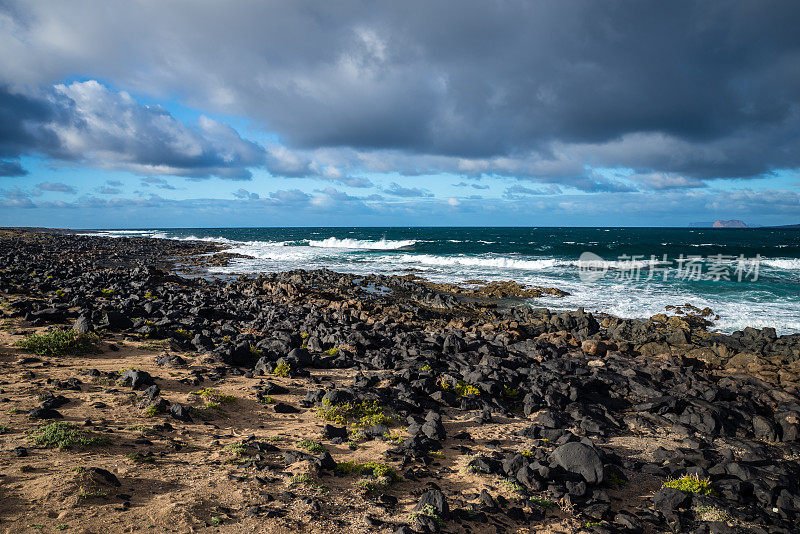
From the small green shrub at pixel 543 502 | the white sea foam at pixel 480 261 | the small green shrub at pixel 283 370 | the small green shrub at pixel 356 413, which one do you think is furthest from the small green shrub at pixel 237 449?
the white sea foam at pixel 480 261

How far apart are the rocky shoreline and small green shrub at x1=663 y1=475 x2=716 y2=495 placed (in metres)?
0.02

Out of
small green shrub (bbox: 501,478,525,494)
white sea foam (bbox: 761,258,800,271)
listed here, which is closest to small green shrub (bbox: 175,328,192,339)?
small green shrub (bbox: 501,478,525,494)

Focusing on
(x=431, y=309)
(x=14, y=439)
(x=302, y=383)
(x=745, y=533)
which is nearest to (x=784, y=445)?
(x=745, y=533)

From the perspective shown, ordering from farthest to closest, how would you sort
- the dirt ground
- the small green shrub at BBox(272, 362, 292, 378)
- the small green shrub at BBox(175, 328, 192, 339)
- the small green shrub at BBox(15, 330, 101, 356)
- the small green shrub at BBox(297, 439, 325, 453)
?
1. the small green shrub at BBox(175, 328, 192, 339)
2. the small green shrub at BBox(272, 362, 292, 378)
3. the small green shrub at BBox(15, 330, 101, 356)
4. the small green shrub at BBox(297, 439, 325, 453)
5. the dirt ground

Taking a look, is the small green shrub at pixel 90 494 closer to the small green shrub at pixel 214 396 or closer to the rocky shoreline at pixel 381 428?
the rocky shoreline at pixel 381 428

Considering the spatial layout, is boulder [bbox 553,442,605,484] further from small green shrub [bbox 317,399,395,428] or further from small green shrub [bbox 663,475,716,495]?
small green shrub [bbox 317,399,395,428]

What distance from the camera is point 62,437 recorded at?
581 centimetres

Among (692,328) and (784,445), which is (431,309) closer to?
(692,328)

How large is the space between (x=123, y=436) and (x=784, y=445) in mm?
11793

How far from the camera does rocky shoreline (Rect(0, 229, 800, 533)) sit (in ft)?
16.5

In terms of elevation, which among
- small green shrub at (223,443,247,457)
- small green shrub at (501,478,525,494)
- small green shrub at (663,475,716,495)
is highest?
small green shrub at (223,443,247,457)

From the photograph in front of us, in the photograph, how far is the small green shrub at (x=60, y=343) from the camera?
9.40 meters

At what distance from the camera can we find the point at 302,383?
9586mm

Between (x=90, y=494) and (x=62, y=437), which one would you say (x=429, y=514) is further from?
(x=62, y=437)
